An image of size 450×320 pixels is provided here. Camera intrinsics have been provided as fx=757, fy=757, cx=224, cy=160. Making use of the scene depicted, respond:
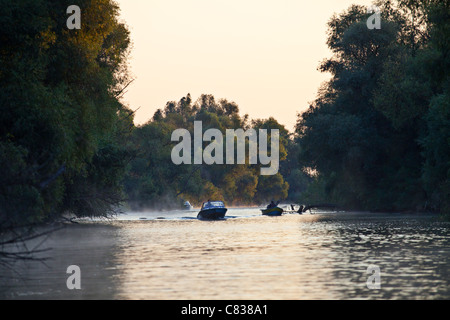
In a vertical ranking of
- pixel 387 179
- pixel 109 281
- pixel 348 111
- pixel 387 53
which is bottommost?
pixel 109 281

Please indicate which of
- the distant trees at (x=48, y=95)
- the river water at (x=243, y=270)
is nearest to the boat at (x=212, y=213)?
the distant trees at (x=48, y=95)

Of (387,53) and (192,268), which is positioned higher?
(387,53)

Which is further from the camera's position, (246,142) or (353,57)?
(246,142)

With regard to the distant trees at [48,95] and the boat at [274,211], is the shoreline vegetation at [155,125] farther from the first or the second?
the boat at [274,211]

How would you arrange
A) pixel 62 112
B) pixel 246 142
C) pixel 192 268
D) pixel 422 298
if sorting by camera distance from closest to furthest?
pixel 422 298 < pixel 192 268 < pixel 62 112 < pixel 246 142

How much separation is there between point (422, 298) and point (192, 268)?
31.5ft

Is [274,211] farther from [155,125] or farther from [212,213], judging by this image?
[155,125]

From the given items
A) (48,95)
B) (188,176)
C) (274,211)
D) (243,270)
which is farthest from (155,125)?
(243,270)

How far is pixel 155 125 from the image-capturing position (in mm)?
132250

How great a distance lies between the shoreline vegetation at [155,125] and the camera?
99.8ft

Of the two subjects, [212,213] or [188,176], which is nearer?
[212,213]

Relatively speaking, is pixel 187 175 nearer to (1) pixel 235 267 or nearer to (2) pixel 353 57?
(2) pixel 353 57

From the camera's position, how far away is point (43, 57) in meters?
33.4

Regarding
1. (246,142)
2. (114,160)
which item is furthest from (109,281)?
(246,142)
